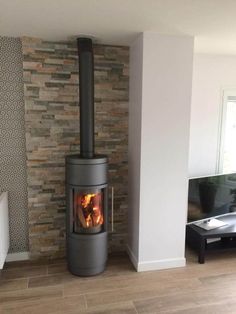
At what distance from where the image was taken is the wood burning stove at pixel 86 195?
249cm

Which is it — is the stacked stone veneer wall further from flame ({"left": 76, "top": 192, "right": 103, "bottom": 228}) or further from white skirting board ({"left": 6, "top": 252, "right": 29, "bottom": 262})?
flame ({"left": 76, "top": 192, "right": 103, "bottom": 228})

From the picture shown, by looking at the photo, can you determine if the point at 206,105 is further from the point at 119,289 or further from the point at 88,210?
the point at 119,289

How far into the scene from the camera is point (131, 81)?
9.48 ft

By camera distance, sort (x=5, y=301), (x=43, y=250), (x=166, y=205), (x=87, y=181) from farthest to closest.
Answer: (x=43, y=250) → (x=166, y=205) → (x=87, y=181) → (x=5, y=301)

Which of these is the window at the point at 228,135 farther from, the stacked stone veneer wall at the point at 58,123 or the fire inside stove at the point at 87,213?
the fire inside stove at the point at 87,213

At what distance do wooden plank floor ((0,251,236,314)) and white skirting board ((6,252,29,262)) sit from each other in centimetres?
7

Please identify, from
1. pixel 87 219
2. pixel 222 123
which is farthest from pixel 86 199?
pixel 222 123

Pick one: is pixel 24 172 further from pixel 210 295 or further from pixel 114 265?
pixel 210 295

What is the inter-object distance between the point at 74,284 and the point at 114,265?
1.67ft

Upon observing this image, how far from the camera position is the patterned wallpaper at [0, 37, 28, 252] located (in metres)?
2.70

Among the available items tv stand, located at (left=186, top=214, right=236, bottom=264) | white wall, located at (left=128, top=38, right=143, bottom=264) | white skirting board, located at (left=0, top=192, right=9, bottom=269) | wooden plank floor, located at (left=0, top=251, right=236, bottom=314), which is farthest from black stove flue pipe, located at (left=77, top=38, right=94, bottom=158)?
tv stand, located at (left=186, top=214, right=236, bottom=264)

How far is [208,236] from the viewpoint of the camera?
288cm

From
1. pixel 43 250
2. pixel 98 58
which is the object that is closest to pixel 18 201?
pixel 43 250

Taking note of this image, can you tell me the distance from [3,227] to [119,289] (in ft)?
4.01
